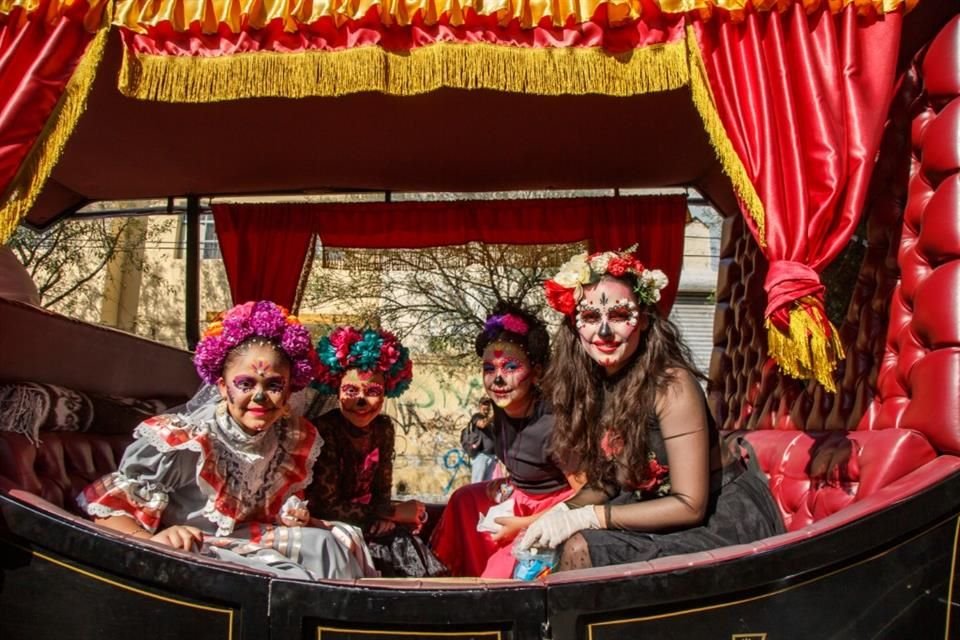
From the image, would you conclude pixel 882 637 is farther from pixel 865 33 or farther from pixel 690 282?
pixel 690 282

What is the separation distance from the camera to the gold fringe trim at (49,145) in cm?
267

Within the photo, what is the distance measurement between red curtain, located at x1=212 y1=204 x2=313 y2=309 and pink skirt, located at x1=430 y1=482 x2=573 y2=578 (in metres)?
2.47

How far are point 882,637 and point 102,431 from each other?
3203 mm

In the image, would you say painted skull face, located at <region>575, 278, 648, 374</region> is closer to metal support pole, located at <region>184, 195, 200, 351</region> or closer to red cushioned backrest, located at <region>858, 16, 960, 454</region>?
red cushioned backrest, located at <region>858, 16, 960, 454</region>

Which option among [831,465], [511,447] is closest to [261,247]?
[511,447]

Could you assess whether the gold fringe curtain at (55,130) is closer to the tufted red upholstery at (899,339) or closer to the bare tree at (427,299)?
the tufted red upholstery at (899,339)

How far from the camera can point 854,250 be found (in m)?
5.34

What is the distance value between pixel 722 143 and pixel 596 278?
2.13ft

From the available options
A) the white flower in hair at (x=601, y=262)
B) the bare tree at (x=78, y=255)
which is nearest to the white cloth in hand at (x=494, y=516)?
the white flower in hair at (x=601, y=262)

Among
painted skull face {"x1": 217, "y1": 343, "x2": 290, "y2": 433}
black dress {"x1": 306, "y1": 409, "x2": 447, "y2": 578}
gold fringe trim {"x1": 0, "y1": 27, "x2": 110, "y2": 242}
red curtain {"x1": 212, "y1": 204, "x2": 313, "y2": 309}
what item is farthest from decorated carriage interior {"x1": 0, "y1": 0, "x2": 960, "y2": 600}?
red curtain {"x1": 212, "y1": 204, "x2": 313, "y2": 309}

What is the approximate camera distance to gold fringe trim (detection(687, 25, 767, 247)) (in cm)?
271

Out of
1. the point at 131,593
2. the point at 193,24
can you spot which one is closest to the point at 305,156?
the point at 193,24

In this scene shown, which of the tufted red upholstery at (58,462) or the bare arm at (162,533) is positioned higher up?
the tufted red upholstery at (58,462)

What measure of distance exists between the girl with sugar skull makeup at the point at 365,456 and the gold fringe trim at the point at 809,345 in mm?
1969
